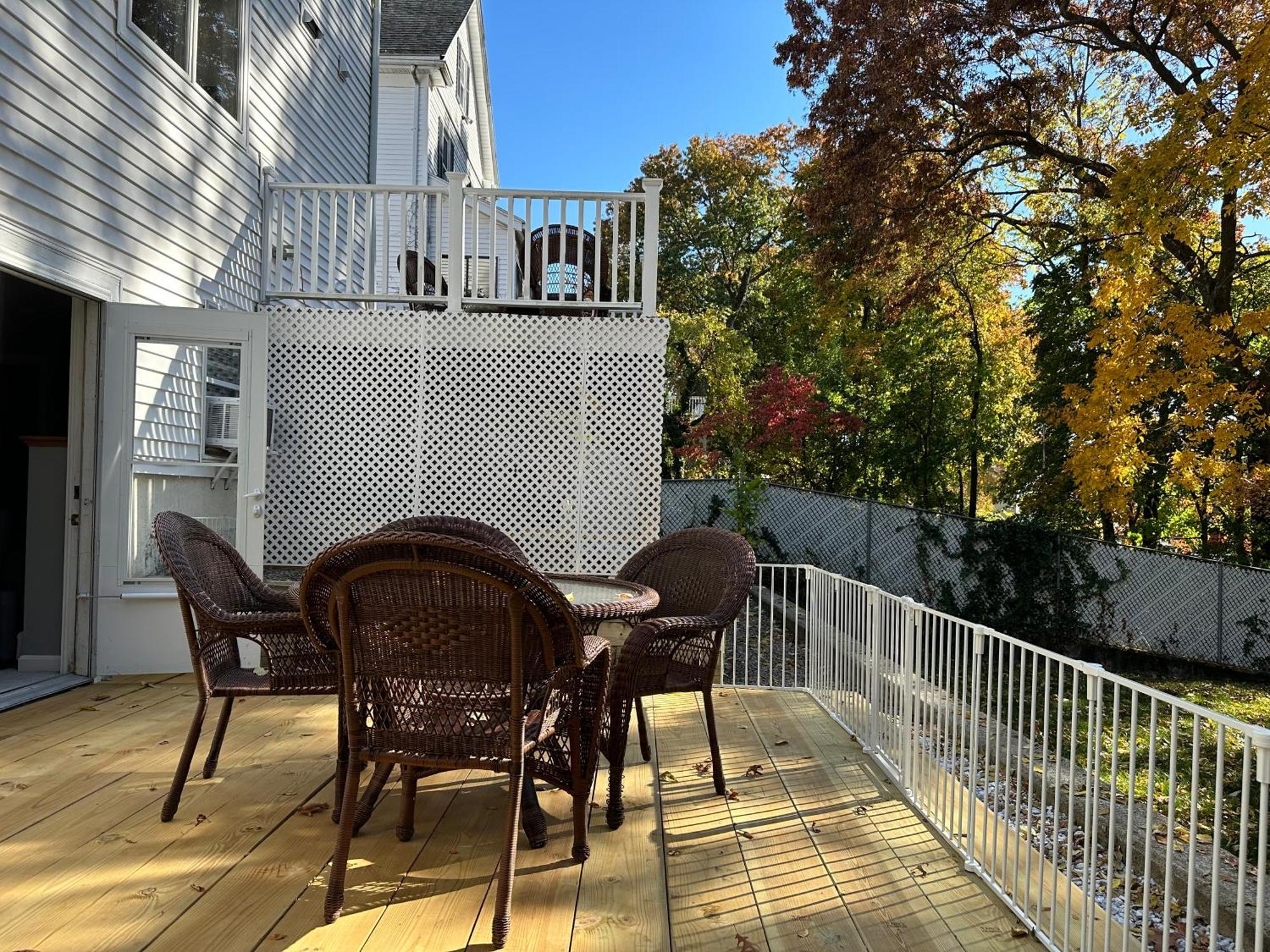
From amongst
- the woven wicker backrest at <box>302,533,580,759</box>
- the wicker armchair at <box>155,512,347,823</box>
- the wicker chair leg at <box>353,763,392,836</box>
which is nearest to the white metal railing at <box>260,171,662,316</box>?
the wicker armchair at <box>155,512,347,823</box>

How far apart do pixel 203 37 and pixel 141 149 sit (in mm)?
1368

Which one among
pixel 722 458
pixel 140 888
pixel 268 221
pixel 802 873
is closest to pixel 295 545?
pixel 268 221

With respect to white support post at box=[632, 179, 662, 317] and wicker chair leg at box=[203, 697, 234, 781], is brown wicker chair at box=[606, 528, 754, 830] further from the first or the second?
white support post at box=[632, 179, 662, 317]

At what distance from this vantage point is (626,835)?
325cm

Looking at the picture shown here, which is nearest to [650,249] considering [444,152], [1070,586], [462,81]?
[1070,586]

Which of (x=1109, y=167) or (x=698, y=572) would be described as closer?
(x=698, y=572)

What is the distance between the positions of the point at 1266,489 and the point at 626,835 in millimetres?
6954

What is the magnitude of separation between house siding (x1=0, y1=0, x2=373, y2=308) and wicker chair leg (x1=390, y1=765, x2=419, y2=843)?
3.07m

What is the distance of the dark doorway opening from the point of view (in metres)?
5.69

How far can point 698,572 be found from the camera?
4.15 metres

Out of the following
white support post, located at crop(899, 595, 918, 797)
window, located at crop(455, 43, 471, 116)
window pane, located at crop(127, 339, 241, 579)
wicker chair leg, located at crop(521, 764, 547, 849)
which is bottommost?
wicker chair leg, located at crop(521, 764, 547, 849)

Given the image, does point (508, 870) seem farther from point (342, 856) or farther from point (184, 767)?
point (184, 767)

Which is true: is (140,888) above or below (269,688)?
below

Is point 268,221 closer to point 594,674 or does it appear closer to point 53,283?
point 53,283
